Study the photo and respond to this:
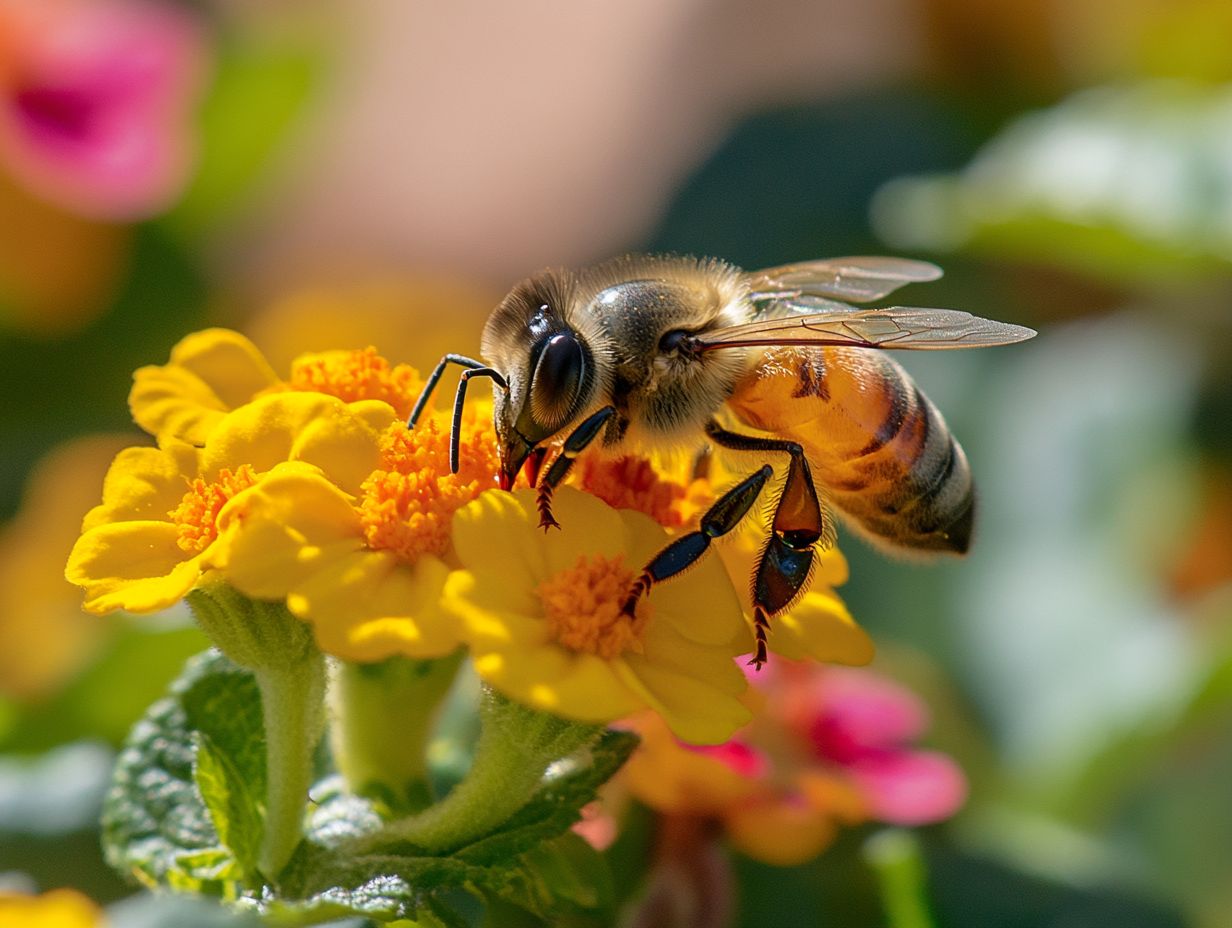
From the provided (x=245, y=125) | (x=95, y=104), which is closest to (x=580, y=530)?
(x=95, y=104)

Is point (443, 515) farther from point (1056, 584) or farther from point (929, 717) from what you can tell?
point (1056, 584)

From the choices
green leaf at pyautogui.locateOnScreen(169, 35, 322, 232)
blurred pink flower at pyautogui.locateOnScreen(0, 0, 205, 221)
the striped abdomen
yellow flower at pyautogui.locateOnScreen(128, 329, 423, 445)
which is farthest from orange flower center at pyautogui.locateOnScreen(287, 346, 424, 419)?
green leaf at pyautogui.locateOnScreen(169, 35, 322, 232)

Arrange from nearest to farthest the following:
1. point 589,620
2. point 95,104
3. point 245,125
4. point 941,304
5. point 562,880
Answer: point 589,620
point 562,880
point 95,104
point 941,304
point 245,125

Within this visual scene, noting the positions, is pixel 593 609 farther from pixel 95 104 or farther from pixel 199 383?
pixel 95 104

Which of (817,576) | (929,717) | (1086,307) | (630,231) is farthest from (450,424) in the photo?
(630,231)

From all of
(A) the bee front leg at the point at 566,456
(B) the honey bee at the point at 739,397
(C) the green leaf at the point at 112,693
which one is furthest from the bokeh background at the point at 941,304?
(A) the bee front leg at the point at 566,456

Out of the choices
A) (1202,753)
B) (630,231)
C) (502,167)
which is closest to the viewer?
(1202,753)
